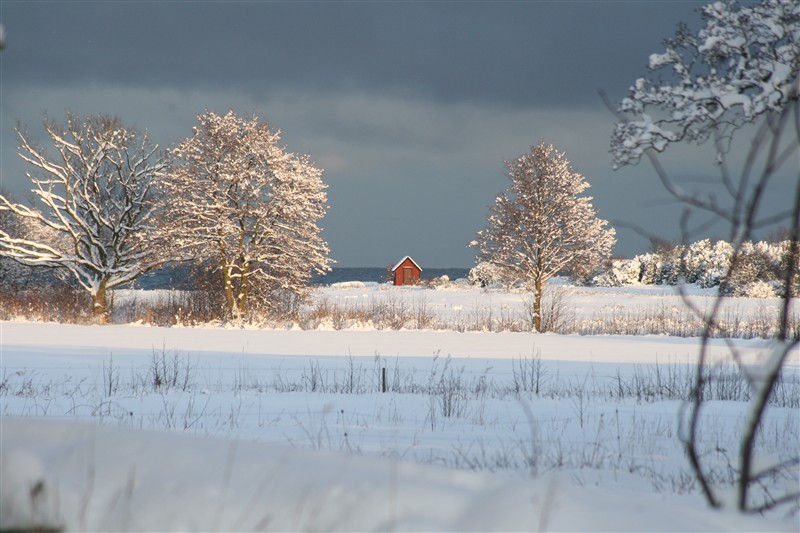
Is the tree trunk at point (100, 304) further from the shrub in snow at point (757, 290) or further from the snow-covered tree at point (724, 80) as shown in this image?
the shrub in snow at point (757, 290)

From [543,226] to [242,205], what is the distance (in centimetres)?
1220

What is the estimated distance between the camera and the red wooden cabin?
69312 millimetres

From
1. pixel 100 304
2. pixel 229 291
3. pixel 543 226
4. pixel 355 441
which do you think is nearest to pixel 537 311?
pixel 543 226

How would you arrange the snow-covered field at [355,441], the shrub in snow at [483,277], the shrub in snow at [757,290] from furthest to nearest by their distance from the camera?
the shrub in snow at [483,277] < the shrub in snow at [757,290] < the snow-covered field at [355,441]

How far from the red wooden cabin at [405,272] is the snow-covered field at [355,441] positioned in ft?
159

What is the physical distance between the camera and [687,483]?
5.23m

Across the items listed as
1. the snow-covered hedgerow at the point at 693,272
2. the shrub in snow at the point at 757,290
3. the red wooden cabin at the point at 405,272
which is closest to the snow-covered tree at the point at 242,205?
the snow-covered hedgerow at the point at 693,272

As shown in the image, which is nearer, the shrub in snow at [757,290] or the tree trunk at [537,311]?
the tree trunk at [537,311]

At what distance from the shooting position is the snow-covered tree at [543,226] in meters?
25.5

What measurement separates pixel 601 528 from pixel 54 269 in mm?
32199

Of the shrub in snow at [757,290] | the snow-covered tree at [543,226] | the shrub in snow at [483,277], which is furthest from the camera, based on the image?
the shrub in snow at [483,277]

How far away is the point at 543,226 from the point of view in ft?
83.5

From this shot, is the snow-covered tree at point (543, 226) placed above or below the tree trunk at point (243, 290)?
above

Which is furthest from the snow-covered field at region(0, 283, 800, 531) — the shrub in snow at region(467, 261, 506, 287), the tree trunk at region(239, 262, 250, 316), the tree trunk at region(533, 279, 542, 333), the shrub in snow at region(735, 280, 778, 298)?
the shrub in snow at region(467, 261, 506, 287)
